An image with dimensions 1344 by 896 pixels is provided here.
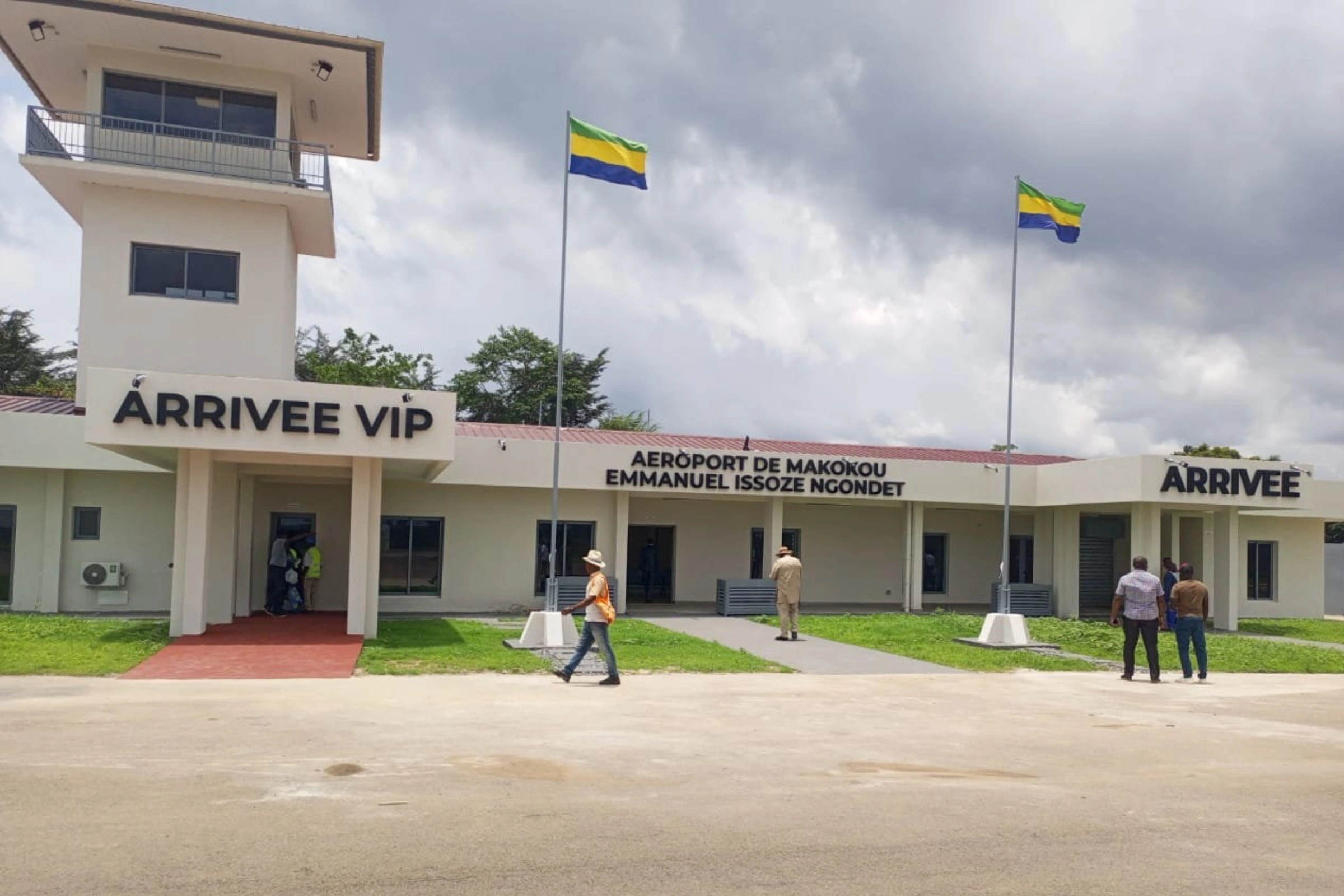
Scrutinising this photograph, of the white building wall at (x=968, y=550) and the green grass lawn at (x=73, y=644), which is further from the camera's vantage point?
the white building wall at (x=968, y=550)

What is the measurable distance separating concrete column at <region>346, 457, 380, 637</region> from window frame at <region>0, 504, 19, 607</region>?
28.8 ft

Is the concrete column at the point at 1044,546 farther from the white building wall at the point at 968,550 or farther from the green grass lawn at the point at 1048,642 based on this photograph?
the green grass lawn at the point at 1048,642

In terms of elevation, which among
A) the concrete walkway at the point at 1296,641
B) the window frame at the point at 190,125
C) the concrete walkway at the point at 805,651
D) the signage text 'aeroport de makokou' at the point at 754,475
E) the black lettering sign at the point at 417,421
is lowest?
the concrete walkway at the point at 1296,641

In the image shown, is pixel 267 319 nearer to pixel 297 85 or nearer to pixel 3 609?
pixel 297 85

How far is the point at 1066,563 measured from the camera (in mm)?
27156

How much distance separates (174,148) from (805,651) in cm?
1623

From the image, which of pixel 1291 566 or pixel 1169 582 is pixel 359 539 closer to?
pixel 1169 582

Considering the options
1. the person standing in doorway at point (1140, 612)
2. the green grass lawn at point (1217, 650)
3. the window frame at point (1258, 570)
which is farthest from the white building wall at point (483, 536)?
the window frame at point (1258, 570)

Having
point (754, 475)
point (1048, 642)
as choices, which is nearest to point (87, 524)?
point (754, 475)

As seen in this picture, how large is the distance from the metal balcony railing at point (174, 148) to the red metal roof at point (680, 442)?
5279 mm

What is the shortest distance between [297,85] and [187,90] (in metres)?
2.22

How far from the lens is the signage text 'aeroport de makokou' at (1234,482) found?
23656mm

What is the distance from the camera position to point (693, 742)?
9789mm

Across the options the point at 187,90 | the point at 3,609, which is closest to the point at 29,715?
the point at 3,609
